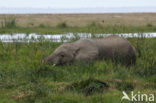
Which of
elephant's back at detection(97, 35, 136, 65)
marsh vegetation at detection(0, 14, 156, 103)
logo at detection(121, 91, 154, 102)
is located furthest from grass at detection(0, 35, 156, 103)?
elephant's back at detection(97, 35, 136, 65)

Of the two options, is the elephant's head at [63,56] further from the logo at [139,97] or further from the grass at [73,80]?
the logo at [139,97]

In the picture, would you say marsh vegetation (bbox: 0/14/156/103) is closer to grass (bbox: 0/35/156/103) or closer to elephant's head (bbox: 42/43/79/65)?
grass (bbox: 0/35/156/103)

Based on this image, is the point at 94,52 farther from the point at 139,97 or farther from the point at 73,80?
the point at 139,97

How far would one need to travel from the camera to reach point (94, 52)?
27.9 ft

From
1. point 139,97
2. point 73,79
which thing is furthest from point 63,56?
point 139,97

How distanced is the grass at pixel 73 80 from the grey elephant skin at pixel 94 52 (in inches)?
9.0

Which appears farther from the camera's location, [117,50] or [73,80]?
[117,50]

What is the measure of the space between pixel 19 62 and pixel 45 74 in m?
1.45

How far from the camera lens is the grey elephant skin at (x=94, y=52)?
27.6 ft

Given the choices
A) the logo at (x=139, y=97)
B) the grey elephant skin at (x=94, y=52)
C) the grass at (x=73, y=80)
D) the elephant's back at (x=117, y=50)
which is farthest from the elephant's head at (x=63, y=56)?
the logo at (x=139, y=97)

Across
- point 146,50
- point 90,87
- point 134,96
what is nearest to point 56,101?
point 90,87

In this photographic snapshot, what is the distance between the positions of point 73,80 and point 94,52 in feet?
4.82

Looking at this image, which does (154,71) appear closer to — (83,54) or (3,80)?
(83,54)

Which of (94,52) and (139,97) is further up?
(94,52)
